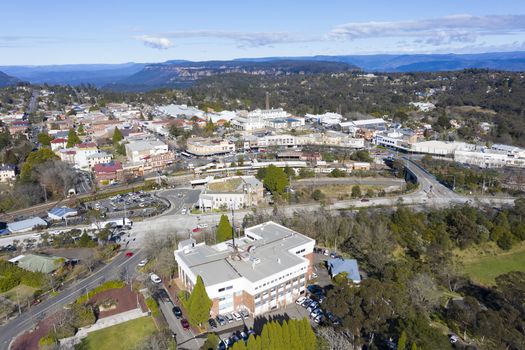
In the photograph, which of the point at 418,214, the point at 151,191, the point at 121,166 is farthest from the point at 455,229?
the point at 121,166

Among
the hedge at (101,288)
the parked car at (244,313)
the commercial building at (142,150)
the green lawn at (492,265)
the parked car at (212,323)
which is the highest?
the commercial building at (142,150)

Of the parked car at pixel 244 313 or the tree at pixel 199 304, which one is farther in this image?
the parked car at pixel 244 313

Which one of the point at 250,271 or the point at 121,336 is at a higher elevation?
the point at 250,271

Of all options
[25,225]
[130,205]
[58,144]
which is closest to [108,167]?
[130,205]

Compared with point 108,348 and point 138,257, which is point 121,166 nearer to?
point 138,257

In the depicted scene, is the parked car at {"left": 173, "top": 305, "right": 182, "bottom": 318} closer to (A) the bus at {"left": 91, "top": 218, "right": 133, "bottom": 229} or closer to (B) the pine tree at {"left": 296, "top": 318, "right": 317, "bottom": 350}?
(B) the pine tree at {"left": 296, "top": 318, "right": 317, "bottom": 350}

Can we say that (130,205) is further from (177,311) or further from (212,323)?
(212,323)

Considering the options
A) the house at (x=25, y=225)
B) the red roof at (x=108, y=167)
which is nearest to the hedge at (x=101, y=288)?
the house at (x=25, y=225)

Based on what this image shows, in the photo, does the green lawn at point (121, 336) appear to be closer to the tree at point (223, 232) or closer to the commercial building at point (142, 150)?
the tree at point (223, 232)
